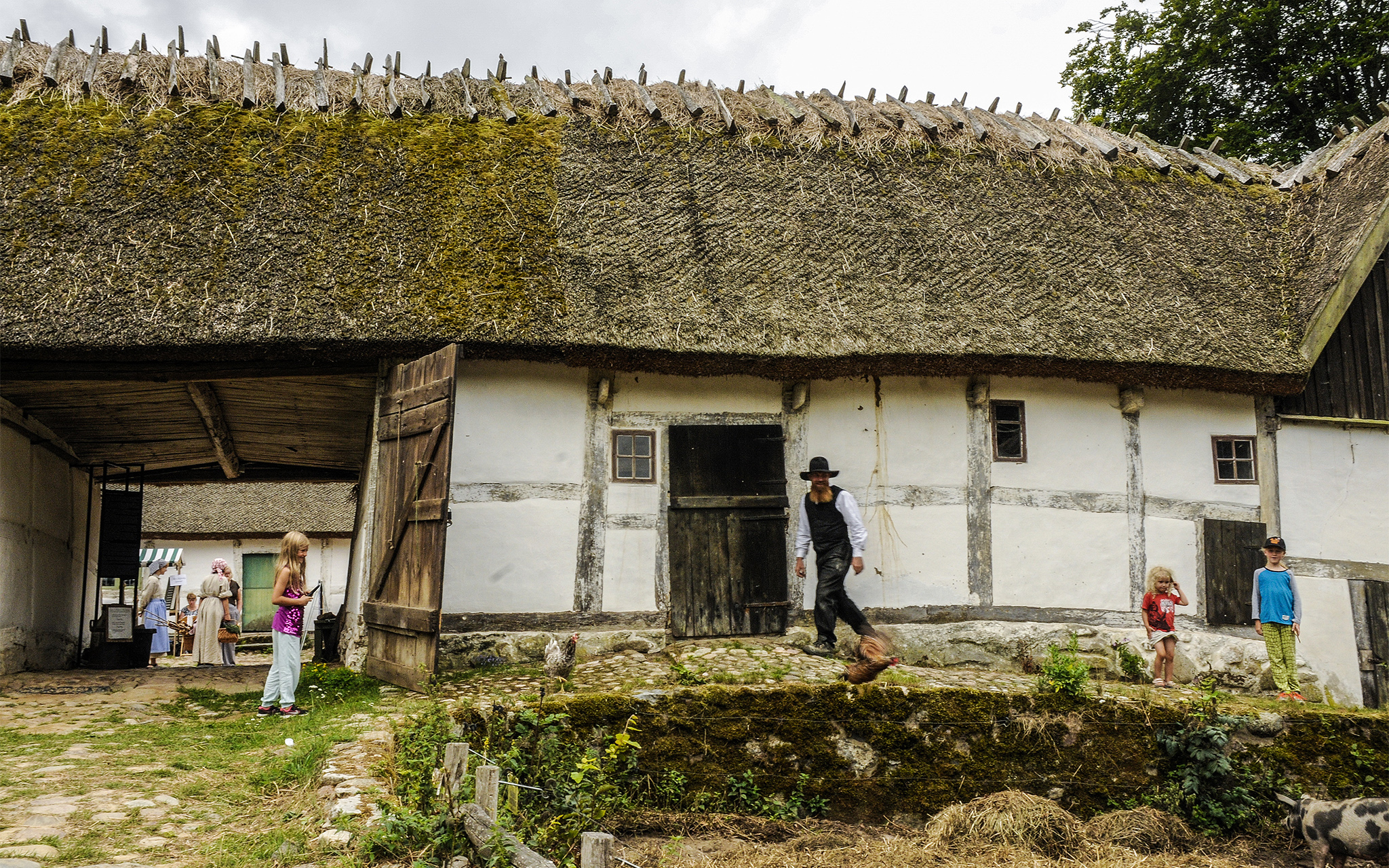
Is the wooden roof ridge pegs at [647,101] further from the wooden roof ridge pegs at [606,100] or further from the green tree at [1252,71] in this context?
the green tree at [1252,71]

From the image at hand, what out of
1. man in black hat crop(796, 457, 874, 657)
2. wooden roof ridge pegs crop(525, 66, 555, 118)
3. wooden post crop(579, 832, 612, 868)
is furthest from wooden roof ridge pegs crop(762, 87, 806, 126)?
wooden post crop(579, 832, 612, 868)

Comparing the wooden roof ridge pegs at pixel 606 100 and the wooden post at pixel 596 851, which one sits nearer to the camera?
the wooden post at pixel 596 851

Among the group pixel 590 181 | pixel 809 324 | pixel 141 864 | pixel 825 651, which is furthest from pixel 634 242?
pixel 141 864

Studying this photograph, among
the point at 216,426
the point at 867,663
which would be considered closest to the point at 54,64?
the point at 216,426

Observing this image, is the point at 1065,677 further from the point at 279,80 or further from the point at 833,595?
the point at 279,80

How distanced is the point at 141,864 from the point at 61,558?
869cm

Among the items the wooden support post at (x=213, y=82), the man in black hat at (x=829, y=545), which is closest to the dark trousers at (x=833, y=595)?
the man in black hat at (x=829, y=545)

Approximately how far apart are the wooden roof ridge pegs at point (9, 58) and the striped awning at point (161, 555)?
40.0ft

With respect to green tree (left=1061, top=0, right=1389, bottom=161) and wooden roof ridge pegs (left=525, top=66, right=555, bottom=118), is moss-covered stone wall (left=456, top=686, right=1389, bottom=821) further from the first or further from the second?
green tree (left=1061, top=0, right=1389, bottom=161)

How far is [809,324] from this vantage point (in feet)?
26.4

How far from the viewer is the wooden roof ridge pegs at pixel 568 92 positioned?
377 inches

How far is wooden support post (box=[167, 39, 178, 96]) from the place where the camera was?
29.0 feet

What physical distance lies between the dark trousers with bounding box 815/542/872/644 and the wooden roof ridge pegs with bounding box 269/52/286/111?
20.3 ft

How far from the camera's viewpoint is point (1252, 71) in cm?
1570
